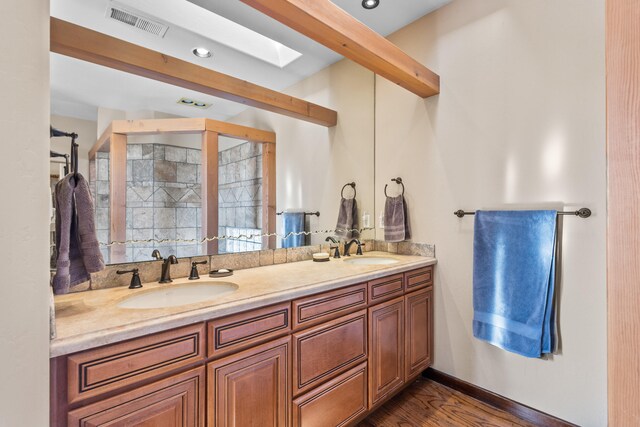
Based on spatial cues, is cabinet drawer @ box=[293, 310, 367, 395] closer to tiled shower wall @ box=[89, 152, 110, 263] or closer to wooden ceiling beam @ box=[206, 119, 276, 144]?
tiled shower wall @ box=[89, 152, 110, 263]

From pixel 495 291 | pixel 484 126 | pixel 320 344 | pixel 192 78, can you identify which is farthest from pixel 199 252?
pixel 484 126

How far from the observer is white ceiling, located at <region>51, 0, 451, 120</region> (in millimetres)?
1281

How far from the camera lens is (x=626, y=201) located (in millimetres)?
564

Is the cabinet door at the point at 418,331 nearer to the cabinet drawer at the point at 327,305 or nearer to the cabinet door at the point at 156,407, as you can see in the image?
the cabinet drawer at the point at 327,305

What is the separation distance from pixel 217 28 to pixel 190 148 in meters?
0.79

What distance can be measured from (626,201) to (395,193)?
1956mm

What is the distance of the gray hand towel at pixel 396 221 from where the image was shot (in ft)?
7.79

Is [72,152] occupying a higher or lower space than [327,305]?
higher

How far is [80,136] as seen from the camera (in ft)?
4.27

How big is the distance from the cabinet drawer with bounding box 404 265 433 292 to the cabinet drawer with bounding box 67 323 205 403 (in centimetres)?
139

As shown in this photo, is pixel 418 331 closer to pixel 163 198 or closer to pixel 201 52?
pixel 163 198

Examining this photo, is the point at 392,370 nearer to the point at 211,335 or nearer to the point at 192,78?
the point at 211,335

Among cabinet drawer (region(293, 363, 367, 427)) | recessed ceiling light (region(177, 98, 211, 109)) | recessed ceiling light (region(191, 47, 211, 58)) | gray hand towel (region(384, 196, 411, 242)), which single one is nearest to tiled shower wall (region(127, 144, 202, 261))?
recessed ceiling light (region(177, 98, 211, 109))

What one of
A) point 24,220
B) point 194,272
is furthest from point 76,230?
point 194,272
